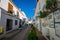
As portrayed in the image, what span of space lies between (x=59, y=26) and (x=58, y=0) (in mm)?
2733

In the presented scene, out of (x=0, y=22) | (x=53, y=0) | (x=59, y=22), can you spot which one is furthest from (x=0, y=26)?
(x=59, y=22)

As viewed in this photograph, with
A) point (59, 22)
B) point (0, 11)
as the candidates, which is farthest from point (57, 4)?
point (0, 11)

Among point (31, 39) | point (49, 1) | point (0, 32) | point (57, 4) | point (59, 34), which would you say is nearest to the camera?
point (59, 34)

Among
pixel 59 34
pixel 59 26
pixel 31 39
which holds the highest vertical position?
pixel 59 26

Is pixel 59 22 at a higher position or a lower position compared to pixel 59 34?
higher

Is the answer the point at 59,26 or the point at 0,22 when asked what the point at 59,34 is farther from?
the point at 0,22

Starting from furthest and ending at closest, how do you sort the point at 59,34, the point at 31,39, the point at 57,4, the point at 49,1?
the point at 49,1 < the point at 57,4 < the point at 31,39 < the point at 59,34

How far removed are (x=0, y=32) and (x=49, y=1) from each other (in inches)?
323

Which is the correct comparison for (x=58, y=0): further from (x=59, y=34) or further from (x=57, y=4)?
(x=59, y=34)

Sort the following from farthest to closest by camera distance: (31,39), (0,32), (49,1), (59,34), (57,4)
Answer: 1. (0,32)
2. (49,1)
3. (57,4)
4. (31,39)
5. (59,34)

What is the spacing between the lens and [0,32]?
1387 cm

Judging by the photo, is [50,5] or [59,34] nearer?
[59,34]

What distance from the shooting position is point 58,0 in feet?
26.7

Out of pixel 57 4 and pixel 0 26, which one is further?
pixel 0 26
